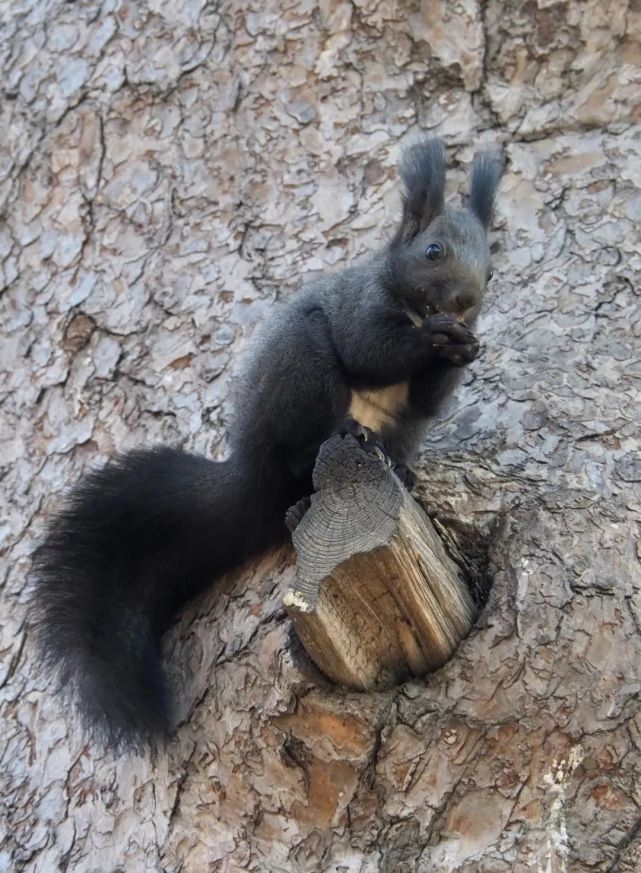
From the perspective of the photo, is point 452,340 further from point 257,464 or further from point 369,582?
point 369,582

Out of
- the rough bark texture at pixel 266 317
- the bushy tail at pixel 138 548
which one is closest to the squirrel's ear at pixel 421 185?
the rough bark texture at pixel 266 317

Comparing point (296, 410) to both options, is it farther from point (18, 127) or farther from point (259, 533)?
point (18, 127)

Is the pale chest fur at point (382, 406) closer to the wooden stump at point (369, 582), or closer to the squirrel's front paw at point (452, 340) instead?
the squirrel's front paw at point (452, 340)

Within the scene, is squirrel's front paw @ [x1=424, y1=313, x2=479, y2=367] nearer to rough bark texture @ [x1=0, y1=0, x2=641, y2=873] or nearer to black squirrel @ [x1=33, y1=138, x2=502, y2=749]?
black squirrel @ [x1=33, y1=138, x2=502, y2=749]

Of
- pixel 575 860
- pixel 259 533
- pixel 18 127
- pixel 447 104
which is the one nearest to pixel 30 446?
pixel 259 533

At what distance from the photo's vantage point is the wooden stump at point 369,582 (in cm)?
186

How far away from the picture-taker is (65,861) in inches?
87.4

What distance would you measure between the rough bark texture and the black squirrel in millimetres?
90

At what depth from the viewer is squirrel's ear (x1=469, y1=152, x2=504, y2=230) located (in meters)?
2.61

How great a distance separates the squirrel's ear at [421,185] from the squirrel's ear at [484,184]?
0.07 meters

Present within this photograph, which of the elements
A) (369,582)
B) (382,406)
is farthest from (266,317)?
(369,582)

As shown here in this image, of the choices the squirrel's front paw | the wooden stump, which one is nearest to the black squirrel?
the squirrel's front paw

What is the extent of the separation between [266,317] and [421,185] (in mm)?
452

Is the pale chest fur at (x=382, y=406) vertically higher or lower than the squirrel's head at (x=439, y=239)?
lower
